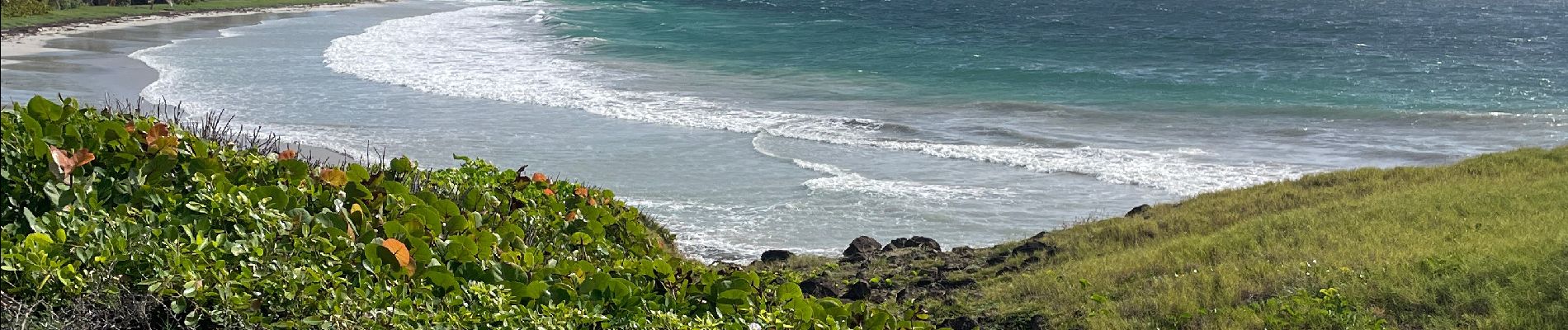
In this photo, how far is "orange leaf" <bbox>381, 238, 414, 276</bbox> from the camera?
4.10 meters

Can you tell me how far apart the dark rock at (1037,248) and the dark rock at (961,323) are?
2308 mm

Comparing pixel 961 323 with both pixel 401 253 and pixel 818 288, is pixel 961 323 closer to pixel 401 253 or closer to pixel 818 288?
pixel 818 288

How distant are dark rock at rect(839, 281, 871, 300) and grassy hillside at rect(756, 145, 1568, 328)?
20 centimetres

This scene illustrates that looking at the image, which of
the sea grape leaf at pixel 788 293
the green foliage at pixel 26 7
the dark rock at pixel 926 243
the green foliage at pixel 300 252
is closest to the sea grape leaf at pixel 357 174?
the green foliage at pixel 300 252

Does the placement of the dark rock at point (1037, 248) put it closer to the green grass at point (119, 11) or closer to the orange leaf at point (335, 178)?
the orange leaf at point (335, 178)

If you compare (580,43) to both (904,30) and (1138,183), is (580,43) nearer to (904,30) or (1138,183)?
(904,30)

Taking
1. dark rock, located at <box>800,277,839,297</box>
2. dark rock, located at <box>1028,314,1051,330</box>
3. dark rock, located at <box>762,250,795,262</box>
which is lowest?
dark rock, located at <box>762,250,795,262</box>

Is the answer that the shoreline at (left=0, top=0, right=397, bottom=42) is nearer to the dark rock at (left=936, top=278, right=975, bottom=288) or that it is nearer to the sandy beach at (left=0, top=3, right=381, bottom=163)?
the sandy beach at (left=0, top=3, right=381, bottom=163)

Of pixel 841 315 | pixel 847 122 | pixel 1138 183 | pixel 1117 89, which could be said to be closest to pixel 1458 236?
pixel 841 315

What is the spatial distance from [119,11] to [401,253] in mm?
58782

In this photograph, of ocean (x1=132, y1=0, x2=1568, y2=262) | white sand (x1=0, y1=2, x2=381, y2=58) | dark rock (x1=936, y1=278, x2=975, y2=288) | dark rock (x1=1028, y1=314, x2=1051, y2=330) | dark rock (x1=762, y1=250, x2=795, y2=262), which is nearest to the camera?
dark rock (x1=1028, y1=314, x2=1051, y2=330)

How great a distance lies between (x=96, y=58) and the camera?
33.6 m

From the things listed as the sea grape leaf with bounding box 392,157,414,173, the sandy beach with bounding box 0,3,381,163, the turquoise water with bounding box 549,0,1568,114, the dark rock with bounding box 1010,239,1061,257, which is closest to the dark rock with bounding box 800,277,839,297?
the dark rock with bounding box 1010,239,1061,257

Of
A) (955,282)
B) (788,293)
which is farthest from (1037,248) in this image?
(788,293)
